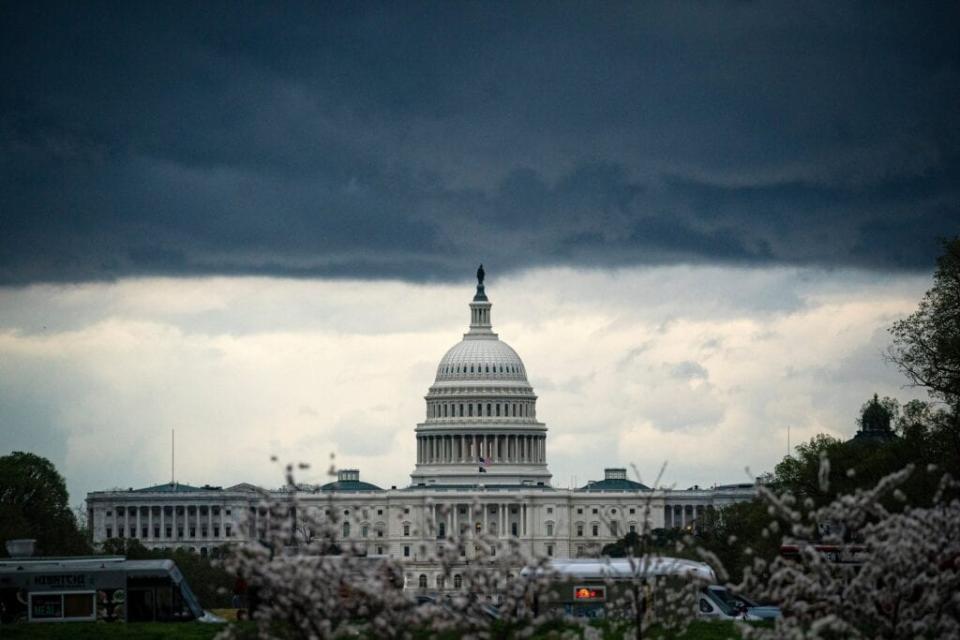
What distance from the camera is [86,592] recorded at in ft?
275

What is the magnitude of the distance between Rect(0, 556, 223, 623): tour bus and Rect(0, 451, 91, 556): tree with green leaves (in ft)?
177

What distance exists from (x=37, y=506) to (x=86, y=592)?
81.2m

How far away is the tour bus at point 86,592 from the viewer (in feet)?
274

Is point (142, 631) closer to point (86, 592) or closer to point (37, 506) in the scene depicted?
point (86, 592)

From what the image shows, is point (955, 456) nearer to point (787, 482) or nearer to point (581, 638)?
point (581, 638)

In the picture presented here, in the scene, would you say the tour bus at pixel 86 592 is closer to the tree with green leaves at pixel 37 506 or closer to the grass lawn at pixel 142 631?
Result: the grass lawn at pixel 142 631

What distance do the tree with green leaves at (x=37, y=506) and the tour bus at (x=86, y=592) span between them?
177 ft

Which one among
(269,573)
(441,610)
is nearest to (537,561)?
(441,610)

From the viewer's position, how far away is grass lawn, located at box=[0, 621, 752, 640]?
68.8 meters

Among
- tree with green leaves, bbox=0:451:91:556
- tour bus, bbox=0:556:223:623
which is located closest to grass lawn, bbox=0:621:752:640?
tour bus, bbox=0:556:223:623

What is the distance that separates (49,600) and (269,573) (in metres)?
36.4

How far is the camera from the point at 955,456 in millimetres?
101000

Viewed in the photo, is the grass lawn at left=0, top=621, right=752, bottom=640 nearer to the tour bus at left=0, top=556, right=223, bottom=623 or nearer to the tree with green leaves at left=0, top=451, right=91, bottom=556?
the tour bus at left=0, top=556, right=223, bottom=623

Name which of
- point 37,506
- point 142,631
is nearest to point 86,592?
point 142,631
